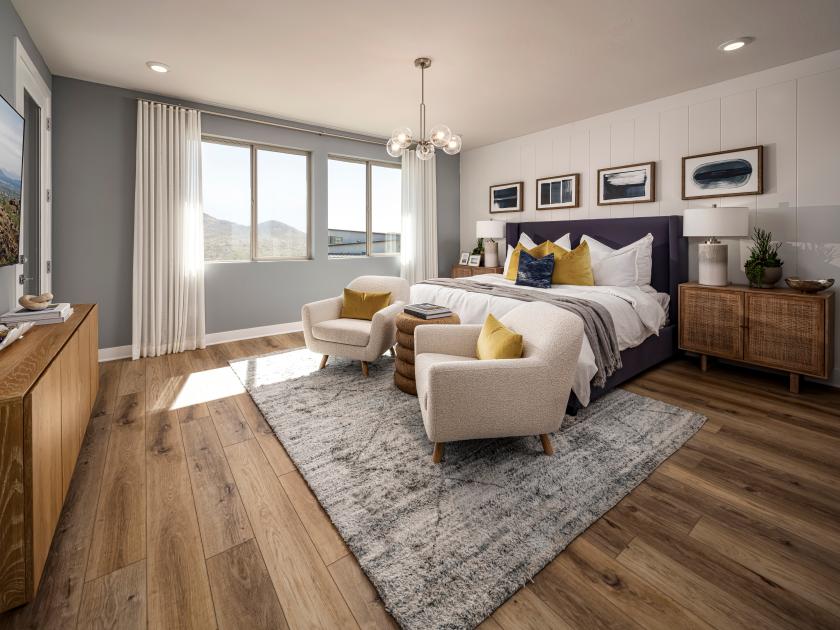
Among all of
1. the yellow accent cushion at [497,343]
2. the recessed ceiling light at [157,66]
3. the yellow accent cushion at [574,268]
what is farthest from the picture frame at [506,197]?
the recessed ceiling light at [157,66]

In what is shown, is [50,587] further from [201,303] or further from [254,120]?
[254,120]

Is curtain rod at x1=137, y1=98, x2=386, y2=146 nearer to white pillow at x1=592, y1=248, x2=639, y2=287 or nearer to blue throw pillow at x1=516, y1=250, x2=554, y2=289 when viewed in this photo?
blue throw pillow at x1=516, y1=250, x2=554, y2=289

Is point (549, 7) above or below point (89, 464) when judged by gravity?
above

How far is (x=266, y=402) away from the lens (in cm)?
312

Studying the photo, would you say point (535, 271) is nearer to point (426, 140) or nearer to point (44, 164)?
point (426, 140)

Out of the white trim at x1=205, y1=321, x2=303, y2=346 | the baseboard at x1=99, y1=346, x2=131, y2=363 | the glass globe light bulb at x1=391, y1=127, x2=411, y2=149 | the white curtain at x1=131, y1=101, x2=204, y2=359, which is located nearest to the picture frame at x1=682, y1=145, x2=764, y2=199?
the glass globe light bulb at x1=391, y1=127, x2=411, y2=149

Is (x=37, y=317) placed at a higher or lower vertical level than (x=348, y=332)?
higher

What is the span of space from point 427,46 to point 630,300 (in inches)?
102

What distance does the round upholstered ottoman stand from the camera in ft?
10.4

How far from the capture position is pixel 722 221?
3.61 m

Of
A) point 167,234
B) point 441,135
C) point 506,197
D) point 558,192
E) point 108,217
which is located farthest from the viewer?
point 506,197

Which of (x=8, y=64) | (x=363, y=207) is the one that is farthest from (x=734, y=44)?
(x=8, y=64)

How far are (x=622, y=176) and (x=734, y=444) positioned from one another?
3142 millimetres

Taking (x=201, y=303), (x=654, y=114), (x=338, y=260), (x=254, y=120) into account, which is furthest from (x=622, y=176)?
(x=201, y=303)
